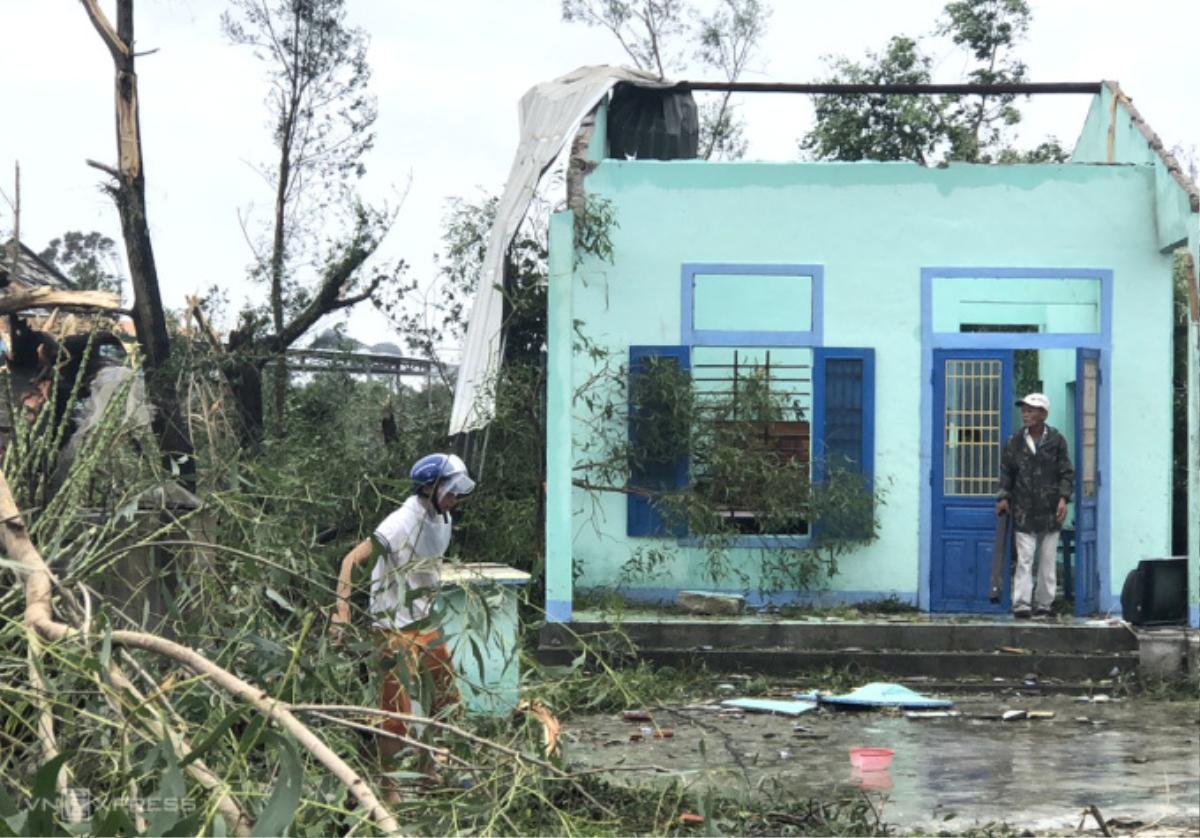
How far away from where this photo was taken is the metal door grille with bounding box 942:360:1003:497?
47.5 feet

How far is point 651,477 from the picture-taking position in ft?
47.2

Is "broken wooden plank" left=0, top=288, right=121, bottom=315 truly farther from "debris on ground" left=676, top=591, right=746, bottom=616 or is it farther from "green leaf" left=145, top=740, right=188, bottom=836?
"green leaf" left=145, top=740, right=188, bottom=836

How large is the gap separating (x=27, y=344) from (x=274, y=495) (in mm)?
6631

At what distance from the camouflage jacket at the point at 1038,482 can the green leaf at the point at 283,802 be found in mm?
10803

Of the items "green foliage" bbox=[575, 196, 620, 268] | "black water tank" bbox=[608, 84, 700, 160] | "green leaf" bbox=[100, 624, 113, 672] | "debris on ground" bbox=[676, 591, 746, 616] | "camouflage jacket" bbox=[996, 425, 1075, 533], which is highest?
"black water tank" bbox=[608, 84, 700, 160]

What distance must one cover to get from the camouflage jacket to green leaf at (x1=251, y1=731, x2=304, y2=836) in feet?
35.4

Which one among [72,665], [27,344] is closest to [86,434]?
[72,665]

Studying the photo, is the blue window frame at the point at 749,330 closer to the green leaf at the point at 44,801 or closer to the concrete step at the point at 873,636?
the concrete step at the point at 873,636

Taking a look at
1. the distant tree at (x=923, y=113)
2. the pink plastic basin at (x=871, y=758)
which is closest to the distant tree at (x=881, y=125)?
the distant tree at (x=923, y=113)

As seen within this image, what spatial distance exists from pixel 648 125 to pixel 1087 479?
5387 mm

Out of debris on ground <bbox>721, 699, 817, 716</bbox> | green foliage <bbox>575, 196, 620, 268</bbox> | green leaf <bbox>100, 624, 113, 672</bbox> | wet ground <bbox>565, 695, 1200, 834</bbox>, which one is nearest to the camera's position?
green leaf <bbox>100, 624, 113, 672</bbox>

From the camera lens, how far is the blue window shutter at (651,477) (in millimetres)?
14367

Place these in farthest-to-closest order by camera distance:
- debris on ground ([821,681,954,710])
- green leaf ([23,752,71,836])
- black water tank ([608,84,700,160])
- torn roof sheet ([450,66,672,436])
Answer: black water tank ([608,84,700,160])
torn roof sheet ([450,66,672,436])
debris on ground ([821,681,954,710])
green leaf ([23,752,71,836])
